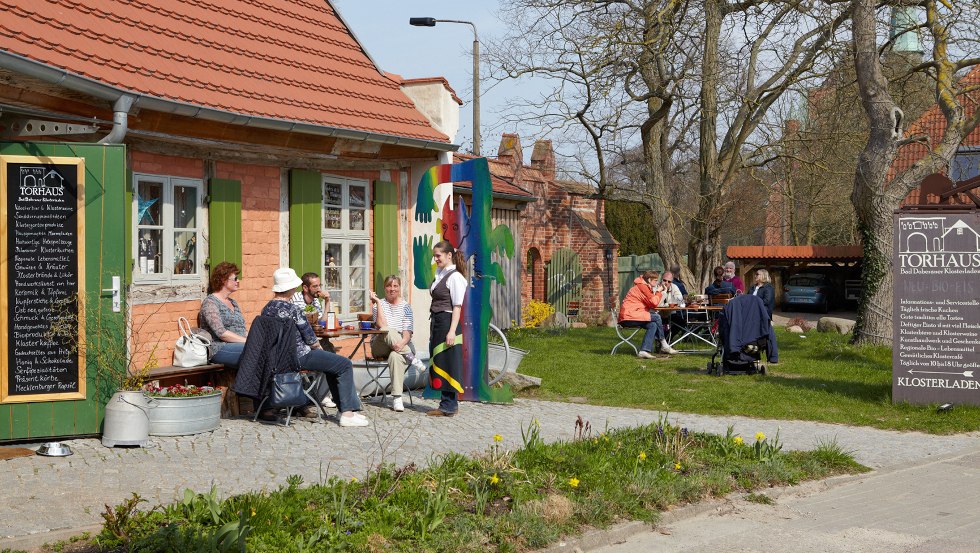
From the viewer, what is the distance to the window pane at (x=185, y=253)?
10336mm

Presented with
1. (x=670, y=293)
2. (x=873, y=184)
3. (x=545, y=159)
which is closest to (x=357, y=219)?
(x=670, y=293)

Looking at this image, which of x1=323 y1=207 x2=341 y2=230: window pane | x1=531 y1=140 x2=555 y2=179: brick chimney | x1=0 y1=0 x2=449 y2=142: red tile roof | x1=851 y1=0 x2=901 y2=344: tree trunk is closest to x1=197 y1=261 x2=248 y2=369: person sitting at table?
x1=0 y1=0 x2=449 y2=142: red tile roof

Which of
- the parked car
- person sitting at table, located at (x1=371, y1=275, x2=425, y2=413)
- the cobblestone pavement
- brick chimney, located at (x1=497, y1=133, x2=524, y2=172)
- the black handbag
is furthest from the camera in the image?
the parked car

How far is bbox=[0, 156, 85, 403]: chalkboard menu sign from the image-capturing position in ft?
27.3

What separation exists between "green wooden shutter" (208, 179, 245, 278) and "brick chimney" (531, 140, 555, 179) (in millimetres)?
17380

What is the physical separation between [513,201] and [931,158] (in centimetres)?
1035

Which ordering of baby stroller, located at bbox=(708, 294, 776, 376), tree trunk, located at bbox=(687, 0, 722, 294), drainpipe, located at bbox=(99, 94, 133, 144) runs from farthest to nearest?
tree trunk, located at bbox=(687, 0, 722, 294), baby stroller, located at bbox=(708, 294, 776, 376), drainpipe, located at bbox=(99, 94, 133, 144)

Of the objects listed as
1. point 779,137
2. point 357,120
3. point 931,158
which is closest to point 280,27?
point 357,120

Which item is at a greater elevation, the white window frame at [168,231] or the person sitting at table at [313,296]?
the white window frame at [168,231]

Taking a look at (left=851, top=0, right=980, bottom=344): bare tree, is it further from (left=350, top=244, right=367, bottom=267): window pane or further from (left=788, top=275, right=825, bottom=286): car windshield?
(left=788, top=275, right=825, bottom=286): car windshield

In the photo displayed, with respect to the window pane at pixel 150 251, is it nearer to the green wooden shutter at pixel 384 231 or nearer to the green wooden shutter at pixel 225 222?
the green wooden shutter at pixel 225 222

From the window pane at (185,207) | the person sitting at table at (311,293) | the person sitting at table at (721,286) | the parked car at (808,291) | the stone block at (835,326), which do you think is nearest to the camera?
the window pane at (185,207)

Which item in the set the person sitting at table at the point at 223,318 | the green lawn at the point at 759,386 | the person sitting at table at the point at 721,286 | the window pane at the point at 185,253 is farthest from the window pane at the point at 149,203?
the person sitting at table at the point at 721,286

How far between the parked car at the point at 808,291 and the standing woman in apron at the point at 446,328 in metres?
28.0
